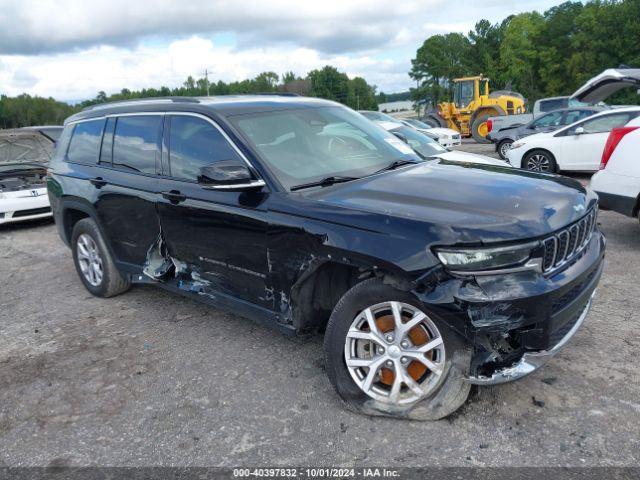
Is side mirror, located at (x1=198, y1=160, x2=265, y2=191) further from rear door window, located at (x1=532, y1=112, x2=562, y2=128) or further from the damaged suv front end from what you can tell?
rear door window, located at (x1=532, y1=112, x2=562, y2=128)

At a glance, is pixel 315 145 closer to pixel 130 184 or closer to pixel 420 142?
pixel 130 184

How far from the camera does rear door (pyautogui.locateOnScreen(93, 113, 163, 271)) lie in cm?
442

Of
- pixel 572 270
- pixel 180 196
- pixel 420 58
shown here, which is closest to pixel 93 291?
pixel 180 196

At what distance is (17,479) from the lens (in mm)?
2826

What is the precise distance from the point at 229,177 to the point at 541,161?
415 inches

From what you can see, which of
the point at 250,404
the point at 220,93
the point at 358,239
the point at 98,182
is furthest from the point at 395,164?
the point at 220,93

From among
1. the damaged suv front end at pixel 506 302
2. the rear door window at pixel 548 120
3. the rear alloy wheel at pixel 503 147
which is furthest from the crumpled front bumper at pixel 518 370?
the rear alloy wheel at pixel 503 147

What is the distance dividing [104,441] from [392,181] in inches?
91.9

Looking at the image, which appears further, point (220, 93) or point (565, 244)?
point (220, 93)

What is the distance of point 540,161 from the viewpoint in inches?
484

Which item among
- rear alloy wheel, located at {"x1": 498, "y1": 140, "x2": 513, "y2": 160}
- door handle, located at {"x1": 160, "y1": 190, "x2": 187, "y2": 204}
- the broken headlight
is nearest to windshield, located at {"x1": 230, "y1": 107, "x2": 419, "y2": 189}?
door handle, located at {"x1": 160, "y1": 190, "x2": 187, "y2": 204}

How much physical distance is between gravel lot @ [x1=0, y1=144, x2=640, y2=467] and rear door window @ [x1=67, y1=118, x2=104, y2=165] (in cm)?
159

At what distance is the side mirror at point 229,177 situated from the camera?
3.41 metres

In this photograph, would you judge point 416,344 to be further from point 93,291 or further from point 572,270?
point 93,291
